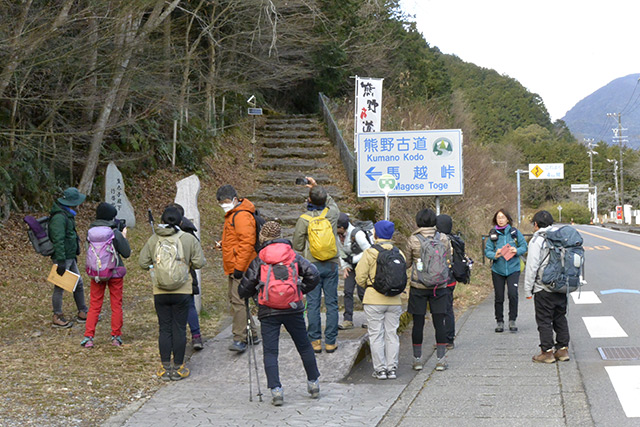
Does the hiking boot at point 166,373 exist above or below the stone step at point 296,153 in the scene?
below

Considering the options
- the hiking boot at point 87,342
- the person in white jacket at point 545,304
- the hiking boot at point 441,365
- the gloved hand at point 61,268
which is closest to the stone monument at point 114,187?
the gloved hand at point 61,268


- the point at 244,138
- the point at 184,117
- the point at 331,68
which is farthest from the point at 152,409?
the point at 331,68

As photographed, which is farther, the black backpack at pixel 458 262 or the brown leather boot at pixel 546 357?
the black backpack at pixel 458 262

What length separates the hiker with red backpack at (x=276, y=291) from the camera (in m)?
5.91

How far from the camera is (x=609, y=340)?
8.58 meters

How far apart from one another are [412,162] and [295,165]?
925 cm

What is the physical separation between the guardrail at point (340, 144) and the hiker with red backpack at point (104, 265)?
1090cm

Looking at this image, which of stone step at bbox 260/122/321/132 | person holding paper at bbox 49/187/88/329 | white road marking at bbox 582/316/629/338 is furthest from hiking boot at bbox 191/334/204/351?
stone step at bbox 260/122/321/132

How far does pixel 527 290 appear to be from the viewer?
7391mm

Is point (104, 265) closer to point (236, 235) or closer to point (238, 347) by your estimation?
point (236, 235)

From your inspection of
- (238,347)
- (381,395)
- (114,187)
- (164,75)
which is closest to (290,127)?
(164,75)

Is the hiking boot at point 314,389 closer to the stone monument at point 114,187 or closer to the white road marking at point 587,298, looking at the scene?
the stone monument at point 114,187

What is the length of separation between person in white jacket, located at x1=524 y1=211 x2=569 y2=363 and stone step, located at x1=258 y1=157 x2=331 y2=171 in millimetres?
13414

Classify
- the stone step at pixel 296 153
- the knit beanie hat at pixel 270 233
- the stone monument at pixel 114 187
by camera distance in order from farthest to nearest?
the stone step at pixel 296 153 → the stone monument at pixel 114 187 → the knit beanie hat at pixel 270 233
